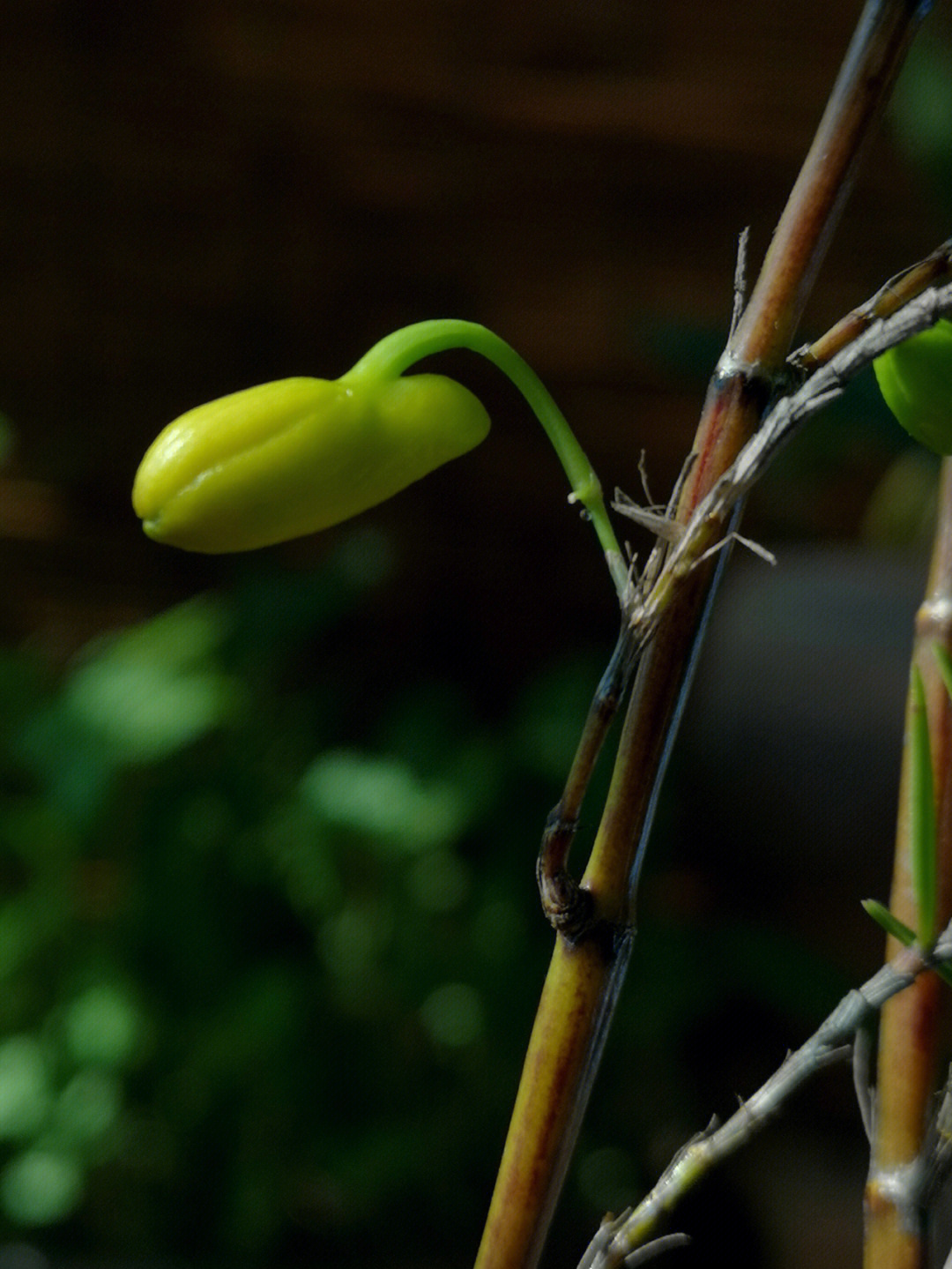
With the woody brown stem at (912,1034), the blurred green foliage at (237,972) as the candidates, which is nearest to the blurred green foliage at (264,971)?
the blurred green foliage at (237,972)

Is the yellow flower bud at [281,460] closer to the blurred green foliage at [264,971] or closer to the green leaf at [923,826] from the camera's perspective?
the green leaf at [923,826]

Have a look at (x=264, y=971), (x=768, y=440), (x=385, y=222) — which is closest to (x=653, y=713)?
(x=768, y=440)

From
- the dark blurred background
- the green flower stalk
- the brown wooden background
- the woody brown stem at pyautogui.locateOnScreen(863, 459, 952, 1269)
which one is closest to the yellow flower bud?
the green flower stalk

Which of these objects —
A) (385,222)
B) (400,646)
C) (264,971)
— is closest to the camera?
(264,971)

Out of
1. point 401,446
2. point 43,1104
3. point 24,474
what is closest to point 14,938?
point 43,1104

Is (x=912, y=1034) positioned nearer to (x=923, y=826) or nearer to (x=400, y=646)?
(x=923, y=826)
